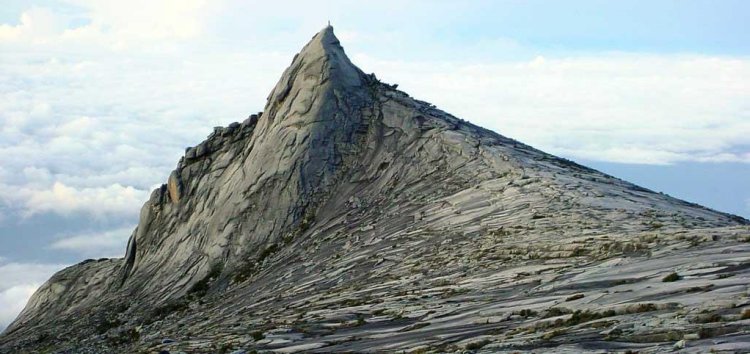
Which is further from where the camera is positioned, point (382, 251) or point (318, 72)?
point (318, 72)

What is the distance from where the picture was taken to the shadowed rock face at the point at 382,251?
35375 millimetres

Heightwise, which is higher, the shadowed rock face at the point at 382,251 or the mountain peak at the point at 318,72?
the mountain peak at the point at 318,72

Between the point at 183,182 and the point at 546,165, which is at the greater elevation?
the point at 183,182

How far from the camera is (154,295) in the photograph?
80.2 m

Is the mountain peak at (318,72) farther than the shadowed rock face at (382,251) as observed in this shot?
Yes

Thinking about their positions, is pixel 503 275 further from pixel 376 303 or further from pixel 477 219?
pixel 477 219

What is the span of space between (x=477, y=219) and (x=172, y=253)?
36.1 meters

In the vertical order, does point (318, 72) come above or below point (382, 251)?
above

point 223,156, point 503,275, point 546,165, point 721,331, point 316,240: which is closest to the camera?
point 721,331

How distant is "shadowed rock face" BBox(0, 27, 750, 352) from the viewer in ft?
116

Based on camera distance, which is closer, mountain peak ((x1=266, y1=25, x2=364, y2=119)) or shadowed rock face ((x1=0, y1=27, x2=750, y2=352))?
shadowed rock face ((x1=0, y1=27, x2=750, y2=352))

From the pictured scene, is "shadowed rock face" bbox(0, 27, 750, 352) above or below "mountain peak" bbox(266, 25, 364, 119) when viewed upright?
below

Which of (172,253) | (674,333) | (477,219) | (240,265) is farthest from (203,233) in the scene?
(674,333)

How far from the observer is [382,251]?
2456 inches
